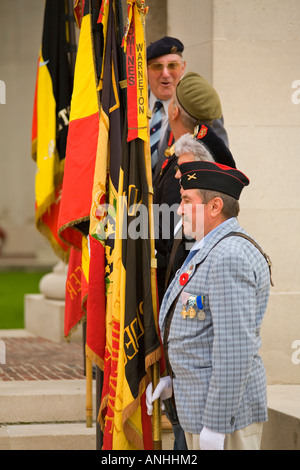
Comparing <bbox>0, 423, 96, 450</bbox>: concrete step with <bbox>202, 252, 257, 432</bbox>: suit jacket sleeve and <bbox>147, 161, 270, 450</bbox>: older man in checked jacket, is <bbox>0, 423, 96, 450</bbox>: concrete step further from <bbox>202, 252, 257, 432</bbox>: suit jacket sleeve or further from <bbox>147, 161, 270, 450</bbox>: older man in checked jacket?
<bbox>202, 252, 257, 432</bbox>: suit jacket sleeve

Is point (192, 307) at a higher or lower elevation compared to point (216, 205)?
lower

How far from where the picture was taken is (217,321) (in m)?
3.03

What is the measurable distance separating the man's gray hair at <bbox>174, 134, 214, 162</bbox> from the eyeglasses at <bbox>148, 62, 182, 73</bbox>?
1.38 m

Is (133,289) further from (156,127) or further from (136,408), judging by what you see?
(156,127)

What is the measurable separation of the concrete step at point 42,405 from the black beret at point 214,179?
9.21 ft

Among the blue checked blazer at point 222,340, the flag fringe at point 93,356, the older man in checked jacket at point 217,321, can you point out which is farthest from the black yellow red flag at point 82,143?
the blue checked blazer at point 222,340

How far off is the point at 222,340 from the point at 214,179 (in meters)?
0.72

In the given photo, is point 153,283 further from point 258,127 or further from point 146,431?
point 258,127

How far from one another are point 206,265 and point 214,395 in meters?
0.54

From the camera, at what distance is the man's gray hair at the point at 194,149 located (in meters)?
3.67

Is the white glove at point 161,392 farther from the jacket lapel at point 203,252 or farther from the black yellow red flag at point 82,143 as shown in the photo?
the black yellow red flag at point 82,143

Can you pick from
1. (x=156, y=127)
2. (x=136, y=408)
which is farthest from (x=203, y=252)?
(x=156, y=127)

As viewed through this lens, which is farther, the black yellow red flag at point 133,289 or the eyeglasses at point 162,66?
the eyeglasses at point 162,66

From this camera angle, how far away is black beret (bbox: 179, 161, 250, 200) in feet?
10.8
